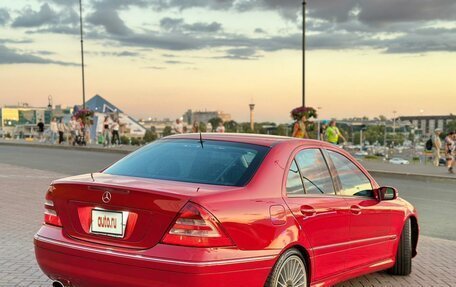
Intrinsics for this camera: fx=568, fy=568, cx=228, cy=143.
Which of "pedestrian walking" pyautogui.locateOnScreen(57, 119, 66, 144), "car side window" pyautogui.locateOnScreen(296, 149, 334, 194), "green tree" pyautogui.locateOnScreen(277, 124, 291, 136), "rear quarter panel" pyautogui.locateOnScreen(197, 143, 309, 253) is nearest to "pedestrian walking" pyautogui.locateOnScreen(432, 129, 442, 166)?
"green tree" pyautogui.locateOnScreen(277, 124, 291, 136)

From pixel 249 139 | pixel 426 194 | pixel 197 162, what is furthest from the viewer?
pixel 426 194

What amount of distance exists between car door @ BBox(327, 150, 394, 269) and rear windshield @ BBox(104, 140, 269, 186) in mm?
1079

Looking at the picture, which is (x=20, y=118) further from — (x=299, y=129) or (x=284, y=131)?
(x=299, y=129)

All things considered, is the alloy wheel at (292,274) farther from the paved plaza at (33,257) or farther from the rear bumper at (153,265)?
the paved plaza at (33,257)

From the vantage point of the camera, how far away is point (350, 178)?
5.38m

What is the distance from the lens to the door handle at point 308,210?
4.34m

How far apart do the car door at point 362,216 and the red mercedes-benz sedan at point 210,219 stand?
0.8 inches

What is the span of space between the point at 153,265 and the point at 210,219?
46cm

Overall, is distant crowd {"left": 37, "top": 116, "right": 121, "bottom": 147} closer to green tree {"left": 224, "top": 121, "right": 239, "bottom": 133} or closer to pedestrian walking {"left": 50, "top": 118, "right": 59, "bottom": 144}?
pedestrian walking {"left": 50, "top": 118, "right": 59, "bottom": 144}

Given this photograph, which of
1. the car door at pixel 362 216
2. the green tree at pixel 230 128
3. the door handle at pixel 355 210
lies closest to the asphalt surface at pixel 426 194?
the car door at pixel 362 216

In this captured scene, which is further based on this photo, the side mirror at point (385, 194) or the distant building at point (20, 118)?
the distant building at point (20, 118)

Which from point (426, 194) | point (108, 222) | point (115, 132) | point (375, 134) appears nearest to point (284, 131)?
point (115, 132)

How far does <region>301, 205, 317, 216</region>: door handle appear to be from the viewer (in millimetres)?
4344

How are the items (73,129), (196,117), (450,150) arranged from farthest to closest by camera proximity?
(73,129)
(196,117)
(450,150)
